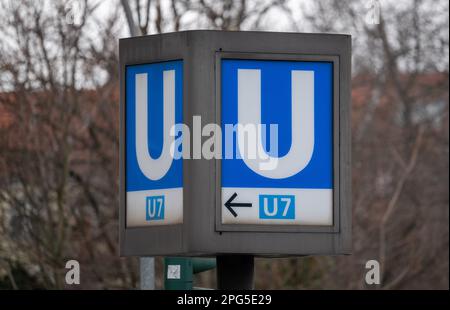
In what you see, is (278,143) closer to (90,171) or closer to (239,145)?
(239,145)

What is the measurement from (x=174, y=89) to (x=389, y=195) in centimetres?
2232

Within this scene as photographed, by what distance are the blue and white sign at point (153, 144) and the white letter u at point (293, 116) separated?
24cm

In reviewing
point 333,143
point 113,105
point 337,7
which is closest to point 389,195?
point 337,7

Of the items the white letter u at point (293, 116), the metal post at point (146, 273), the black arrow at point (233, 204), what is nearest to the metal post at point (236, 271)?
the black arrow at point (233, 204)

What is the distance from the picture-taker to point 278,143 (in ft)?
16.1

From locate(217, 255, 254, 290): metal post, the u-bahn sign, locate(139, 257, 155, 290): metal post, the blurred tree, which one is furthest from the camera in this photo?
the blurred tree

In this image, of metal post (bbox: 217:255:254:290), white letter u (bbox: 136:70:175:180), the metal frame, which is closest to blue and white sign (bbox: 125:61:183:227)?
white letter u (bbox: 136:70:175:180)

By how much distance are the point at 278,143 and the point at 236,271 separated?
59 cm

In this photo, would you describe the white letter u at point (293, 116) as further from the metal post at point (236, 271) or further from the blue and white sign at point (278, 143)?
the metal post at point (236, 271)

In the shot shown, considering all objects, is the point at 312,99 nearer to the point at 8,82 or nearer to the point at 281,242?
the point at 281,242

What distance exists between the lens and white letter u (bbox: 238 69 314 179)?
491cm

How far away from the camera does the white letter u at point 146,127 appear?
16.2ft

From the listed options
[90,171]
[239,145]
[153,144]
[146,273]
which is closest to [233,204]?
[239,145]

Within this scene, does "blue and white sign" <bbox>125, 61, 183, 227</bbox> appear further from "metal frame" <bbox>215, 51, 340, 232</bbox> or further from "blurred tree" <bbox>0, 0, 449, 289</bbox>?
"blurred tree" <bbox>0, 0, 449, 289</bbox>
